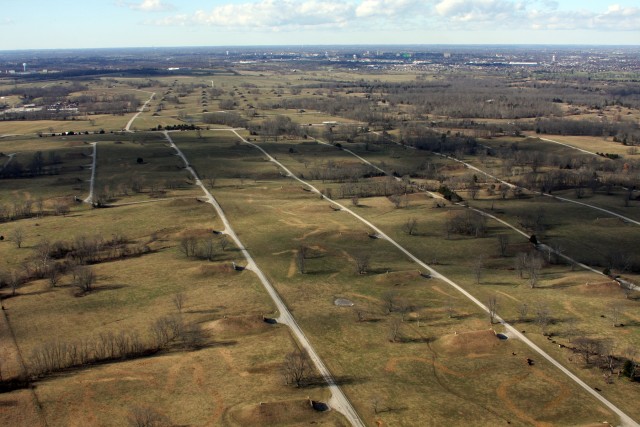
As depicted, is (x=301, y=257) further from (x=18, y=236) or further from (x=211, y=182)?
(x=211, y=182)

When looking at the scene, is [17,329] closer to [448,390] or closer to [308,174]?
[448,390]

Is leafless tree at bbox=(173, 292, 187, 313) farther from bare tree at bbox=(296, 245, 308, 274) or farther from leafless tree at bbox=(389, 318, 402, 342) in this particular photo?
leafless tree at bbox=(389, 318, 402, 342)

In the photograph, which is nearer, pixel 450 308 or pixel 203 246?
pixel 450 308

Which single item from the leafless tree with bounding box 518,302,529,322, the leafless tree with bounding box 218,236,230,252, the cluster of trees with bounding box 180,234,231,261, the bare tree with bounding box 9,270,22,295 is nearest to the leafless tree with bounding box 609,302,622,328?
the leafless tree with bounding box 518,302,529,322

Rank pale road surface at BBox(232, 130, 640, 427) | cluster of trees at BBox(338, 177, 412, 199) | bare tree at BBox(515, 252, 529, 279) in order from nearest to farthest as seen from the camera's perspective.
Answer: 1. pale road surface at BBox(232, 130, 640, 427)
2. bare tree at BBox(515, 252, 529, 279)
3. cluster of trees at BBox(338, 177, 412, 199)

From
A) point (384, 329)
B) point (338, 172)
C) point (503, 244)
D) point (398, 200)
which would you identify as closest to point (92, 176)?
point (338, 172)
